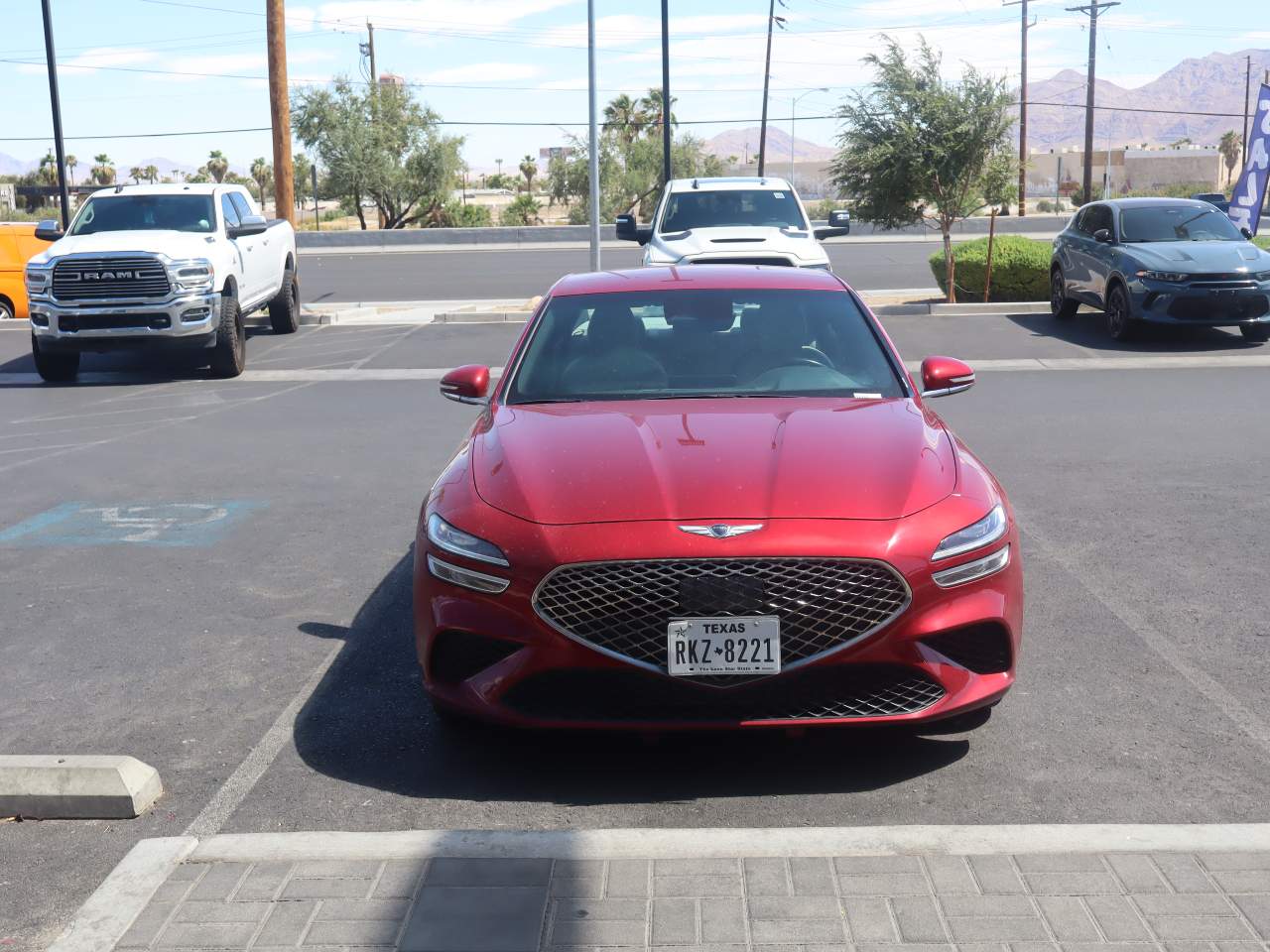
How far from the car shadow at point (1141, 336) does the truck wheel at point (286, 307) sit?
9929mm

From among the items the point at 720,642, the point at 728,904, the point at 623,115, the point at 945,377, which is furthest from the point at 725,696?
the point at 623,115

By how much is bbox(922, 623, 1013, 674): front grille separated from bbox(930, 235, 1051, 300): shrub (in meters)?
16.6

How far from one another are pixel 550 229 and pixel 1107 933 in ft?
143

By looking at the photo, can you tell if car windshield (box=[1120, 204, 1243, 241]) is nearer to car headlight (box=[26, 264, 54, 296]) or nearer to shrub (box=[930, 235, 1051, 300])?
shrub (box=[930, 235, 1051, 300])

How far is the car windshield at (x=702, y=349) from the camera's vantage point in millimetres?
5809

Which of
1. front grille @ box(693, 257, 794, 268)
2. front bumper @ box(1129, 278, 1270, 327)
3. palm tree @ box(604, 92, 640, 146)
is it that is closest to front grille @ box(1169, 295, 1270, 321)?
front bumper @ box(1129, 278, 1270, 327)

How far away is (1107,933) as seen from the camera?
342cm

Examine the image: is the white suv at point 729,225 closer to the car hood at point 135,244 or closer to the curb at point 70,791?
the car hood at point 135,244

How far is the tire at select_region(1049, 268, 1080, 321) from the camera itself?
723 inches

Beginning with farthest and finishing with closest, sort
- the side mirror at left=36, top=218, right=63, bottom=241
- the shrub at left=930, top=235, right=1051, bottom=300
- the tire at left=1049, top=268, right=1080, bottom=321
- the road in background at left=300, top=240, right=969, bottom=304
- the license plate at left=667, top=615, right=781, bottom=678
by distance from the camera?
1. the road in background at left=300, top=240, right=969, bottom=304
2. the shrub at left=930, top=235, right=1051, bottom=300
3. the tire at left=1049, top=268, right=1080, bottom=321
4. the side mirror at left=36, top=218, right=63, bottom=241
5. the license plate at left=667, top=615, right=781, bottom=678

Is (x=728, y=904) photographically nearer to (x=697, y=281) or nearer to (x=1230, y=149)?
(x=697, y=281)

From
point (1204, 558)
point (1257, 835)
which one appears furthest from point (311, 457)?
point (1257, 835)

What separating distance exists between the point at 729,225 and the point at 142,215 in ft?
23.1

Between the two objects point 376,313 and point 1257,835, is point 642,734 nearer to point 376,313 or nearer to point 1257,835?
point 1257,835
